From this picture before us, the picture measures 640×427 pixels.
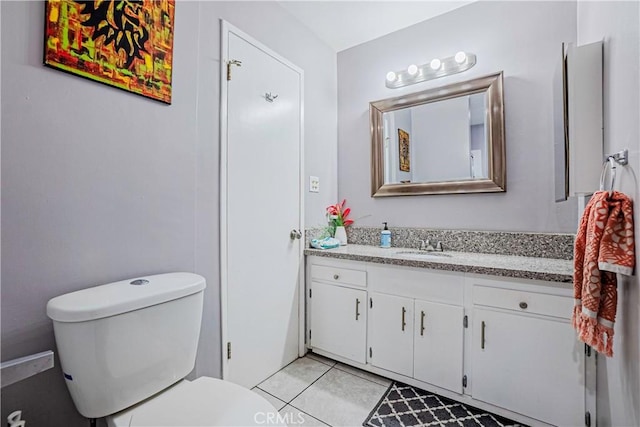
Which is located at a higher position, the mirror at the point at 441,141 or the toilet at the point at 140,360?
the mirror at the point at 441,141

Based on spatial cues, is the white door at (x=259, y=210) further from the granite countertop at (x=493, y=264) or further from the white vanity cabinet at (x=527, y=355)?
the white vanity cabinet at (x=527, y=355)

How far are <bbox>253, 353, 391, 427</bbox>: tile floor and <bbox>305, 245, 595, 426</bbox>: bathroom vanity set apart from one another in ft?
0.29

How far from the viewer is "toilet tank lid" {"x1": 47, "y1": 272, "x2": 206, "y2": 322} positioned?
2.69 feet

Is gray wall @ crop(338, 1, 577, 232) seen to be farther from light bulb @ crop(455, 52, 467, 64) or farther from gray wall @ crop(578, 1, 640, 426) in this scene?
gray wall @ crop(578, 1, 640, 426)

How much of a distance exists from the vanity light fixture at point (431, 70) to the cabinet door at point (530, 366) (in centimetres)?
155

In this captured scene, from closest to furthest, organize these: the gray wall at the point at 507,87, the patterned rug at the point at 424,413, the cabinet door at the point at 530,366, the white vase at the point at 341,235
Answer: the cabinet door at the point at 530,366
the patterned rug at the point at 424,413
the gray wall at the point at 507,87
the white vase at the point at 341,235

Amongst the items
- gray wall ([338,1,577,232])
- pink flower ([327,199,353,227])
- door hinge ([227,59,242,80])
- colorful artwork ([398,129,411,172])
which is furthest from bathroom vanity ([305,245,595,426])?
door hinge ([227,59,242,80])

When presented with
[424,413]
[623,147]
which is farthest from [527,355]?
[623,147]

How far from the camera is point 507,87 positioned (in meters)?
1.82

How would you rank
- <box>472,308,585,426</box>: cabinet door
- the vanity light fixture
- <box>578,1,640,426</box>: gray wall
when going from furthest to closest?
1. the vanity light fixture
2. <box>472,308,585,426</box>: cabinet door
3. <box>578,1,640,426</box>: gray wall

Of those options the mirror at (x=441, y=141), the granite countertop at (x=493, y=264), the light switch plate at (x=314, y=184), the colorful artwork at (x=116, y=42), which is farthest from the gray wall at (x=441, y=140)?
the colorful artwork at (x=116, y=42)

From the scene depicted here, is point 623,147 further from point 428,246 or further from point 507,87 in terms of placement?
point 428,246

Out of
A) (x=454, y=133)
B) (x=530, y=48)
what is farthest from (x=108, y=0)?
(x=530, y=48)

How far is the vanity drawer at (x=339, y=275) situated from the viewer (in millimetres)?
1796
